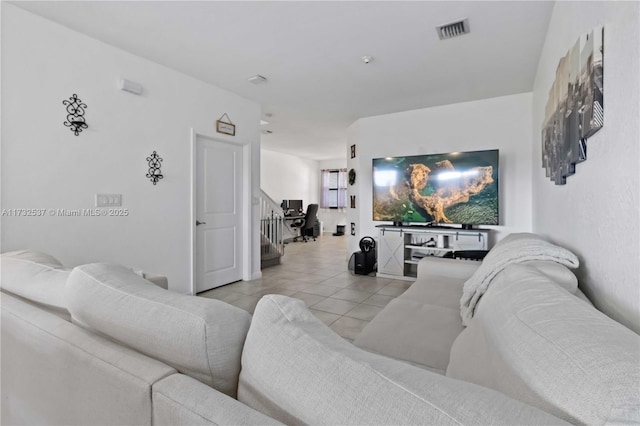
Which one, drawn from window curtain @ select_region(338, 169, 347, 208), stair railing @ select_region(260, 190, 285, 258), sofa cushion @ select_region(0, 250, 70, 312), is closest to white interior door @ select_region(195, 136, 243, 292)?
stair railing @ select_region(260, 190, 285, 258)

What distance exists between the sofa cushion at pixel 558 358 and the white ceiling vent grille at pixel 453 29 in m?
2.42

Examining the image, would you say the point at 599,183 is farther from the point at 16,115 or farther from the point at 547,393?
the point at 16,115

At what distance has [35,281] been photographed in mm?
1245

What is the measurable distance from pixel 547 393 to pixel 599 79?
107 cm

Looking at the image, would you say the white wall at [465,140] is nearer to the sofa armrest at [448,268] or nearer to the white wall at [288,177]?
the sofa armrest at [448,268]

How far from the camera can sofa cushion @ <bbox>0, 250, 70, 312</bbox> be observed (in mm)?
1144

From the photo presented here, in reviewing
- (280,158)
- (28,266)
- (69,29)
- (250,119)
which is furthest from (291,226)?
(28,266)

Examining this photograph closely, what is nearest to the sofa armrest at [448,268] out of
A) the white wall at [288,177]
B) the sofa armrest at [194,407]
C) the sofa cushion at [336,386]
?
the sofa cushion at [336,386]

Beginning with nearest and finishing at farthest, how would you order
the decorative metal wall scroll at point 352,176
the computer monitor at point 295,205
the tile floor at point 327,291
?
the tile floor at point 327,291 < the decorative metal wall scroll at point 352,176 < the computer monitor at point 295,205

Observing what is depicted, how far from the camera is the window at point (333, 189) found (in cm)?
1086

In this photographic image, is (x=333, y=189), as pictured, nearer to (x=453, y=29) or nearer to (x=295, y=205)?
(x=295, y=205)

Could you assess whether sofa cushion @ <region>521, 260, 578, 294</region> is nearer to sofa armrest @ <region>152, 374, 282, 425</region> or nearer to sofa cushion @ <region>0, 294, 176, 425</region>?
sofa armrest @ <region>152, 374, 282, 425</region>

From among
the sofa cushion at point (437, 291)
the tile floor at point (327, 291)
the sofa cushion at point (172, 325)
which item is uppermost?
the sofa cushion at point (172, 325)

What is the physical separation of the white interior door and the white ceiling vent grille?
2855 millimetres
